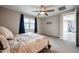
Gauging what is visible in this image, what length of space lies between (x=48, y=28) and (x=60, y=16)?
11.8 inches

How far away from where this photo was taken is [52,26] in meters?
1.39

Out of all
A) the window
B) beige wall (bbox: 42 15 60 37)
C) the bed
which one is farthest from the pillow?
beige wall (bbox: 42 15 60 37)

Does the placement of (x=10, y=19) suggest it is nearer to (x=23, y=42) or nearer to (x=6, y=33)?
(x=6, y=33)

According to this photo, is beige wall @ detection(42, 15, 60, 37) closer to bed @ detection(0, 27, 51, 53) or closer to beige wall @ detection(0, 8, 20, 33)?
bed @ detection(0, 27, 51, 53)

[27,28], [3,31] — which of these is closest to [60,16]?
[27,28]

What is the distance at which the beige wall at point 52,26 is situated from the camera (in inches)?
53.7

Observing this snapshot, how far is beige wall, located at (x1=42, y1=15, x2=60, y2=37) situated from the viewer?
4.48ft

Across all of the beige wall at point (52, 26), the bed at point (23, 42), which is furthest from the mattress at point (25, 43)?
the beige wall at point (52, 26)

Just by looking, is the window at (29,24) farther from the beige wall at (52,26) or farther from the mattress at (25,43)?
the beige wall at (52,26)

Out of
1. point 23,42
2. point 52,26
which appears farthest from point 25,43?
point 52,26

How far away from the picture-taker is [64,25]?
1285 millimetres

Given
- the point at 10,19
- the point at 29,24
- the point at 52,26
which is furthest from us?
the point at 52,26

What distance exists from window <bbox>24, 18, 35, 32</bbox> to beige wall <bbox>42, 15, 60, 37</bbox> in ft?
0.66

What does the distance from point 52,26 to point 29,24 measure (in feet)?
1.38
